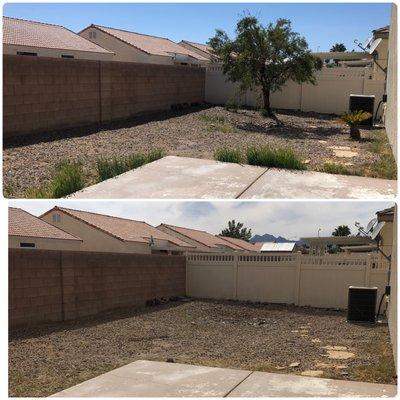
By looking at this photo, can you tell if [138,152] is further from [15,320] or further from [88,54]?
[88,54]

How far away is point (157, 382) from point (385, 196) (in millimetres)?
4099

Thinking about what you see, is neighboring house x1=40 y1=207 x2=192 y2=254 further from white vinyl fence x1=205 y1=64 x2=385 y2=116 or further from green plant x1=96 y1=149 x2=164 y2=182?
green plant x1=96 y1=149 x2=164 y2=182

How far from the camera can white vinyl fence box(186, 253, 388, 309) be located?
13.7 m

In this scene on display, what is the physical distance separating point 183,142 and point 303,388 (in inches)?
284

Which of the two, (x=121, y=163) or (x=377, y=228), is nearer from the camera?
(x=121, y=163)

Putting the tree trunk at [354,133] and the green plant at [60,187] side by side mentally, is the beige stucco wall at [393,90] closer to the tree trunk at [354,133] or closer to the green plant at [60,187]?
the tree trunk at [354,133]

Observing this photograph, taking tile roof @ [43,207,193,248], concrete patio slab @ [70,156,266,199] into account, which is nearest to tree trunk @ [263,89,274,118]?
tile roof @ [43,207,193,248]

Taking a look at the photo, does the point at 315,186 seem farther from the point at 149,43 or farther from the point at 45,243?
the point at 149,43

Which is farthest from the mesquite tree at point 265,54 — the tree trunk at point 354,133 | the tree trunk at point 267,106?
the tree trunk at point 354,133

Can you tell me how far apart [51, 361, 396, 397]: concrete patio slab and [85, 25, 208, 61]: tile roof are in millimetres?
23337

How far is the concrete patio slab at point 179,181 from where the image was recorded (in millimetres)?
7211

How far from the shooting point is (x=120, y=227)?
22.1 meters

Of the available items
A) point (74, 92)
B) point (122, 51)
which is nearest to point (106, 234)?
point (74, 92)

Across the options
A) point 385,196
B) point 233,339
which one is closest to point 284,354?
point 233,339
